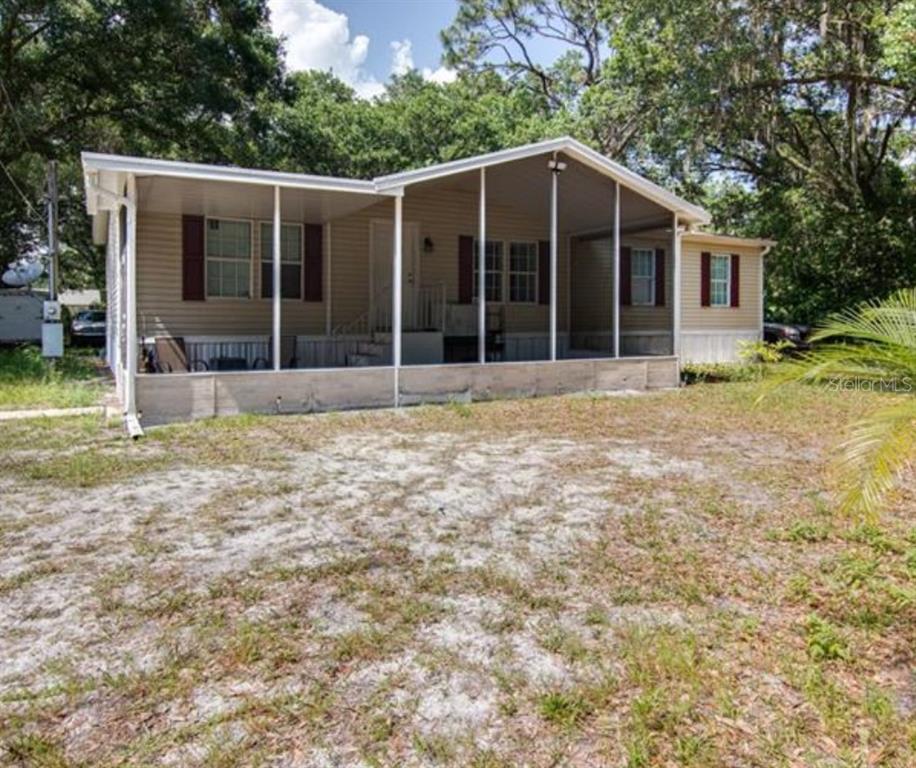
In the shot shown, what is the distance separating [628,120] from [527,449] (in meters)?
12.9

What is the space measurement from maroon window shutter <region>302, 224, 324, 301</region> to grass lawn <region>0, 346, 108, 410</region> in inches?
138

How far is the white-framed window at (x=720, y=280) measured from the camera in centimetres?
1650

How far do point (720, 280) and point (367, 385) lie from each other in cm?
1033

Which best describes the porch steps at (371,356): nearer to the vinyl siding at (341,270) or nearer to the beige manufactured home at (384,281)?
the beige manufactured home at (384,281)

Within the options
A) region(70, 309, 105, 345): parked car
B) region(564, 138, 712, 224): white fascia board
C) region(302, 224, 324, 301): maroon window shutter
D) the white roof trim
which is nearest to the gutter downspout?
the white roof trim

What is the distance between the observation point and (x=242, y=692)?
273 centimetres

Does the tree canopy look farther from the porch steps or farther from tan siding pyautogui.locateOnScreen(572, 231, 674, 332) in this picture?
the porch steps

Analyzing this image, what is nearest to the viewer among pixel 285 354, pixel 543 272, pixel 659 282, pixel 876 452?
pixel 876 452

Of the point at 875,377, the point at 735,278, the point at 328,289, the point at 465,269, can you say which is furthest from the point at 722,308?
the point at 875,377

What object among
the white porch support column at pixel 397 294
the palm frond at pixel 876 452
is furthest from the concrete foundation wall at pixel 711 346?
the palm frond at pixel 876 452

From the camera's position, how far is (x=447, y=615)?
3.43 metres

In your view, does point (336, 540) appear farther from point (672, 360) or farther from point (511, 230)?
point (511, 230)

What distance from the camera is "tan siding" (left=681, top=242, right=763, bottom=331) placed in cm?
1600

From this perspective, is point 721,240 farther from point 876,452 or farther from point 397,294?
point 876,452
